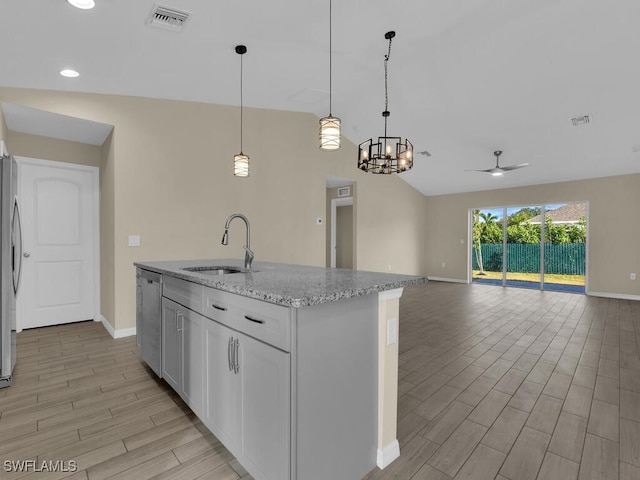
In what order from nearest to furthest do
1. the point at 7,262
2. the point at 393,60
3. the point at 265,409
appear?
the point at 265,409 → the point at 7,262 → the point at 393,60

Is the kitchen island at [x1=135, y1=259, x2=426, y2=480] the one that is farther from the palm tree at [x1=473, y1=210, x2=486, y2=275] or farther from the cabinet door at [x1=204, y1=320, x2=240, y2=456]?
the palm tree at [x1=473, y1=210, x2=486, y2=275]

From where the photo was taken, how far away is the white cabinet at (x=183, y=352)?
192 centimetres

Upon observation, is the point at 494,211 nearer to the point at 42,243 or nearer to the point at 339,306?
the point at 339,306

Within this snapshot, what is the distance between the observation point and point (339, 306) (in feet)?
4.70

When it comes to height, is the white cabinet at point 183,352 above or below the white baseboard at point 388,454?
above

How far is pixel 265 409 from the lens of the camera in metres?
1.39

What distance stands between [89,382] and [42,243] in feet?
8.14

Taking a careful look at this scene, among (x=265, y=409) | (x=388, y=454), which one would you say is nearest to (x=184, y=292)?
(x=265, y=409)

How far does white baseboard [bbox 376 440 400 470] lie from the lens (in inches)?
65.6

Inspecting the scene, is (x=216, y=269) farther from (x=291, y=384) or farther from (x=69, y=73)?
(x=69, y=73)

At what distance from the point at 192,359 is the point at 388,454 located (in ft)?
4.01

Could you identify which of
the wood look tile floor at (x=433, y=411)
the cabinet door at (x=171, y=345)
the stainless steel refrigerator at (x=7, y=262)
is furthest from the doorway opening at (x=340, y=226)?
the stainless steel refrigerator at (x=7, y=262)

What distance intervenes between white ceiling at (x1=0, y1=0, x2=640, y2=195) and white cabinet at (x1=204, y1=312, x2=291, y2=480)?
2.56m

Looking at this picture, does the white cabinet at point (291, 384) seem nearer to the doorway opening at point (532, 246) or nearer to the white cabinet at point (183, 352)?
the white cabinet at point (183, 352)
